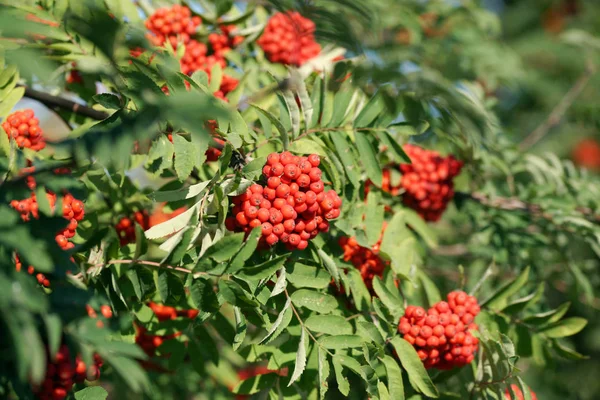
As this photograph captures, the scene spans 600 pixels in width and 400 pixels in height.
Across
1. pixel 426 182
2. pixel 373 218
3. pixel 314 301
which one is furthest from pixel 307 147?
pixel 426 182

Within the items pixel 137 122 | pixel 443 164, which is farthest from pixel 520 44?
pixel 137 122

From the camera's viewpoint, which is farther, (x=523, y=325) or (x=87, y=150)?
(x=523, y=325)

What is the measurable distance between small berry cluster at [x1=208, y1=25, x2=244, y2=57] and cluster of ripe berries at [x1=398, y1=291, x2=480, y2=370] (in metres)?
1.27

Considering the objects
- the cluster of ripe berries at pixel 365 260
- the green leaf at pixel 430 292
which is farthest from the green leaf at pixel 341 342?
the green leaf at pixel 430 292

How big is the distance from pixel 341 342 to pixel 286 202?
436 millimetres

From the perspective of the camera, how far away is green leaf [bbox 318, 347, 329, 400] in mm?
1497

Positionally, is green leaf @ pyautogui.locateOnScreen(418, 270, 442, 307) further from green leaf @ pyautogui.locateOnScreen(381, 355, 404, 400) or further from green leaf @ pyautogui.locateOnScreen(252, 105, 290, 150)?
green leaf @ pyautogui.locateOnScreen(252, 105, 290, 150)

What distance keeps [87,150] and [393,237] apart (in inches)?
45.6

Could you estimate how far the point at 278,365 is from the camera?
1.68 meters

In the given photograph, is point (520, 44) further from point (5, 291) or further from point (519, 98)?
point (5, 291)

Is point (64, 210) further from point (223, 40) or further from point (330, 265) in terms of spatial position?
point (223, 40)

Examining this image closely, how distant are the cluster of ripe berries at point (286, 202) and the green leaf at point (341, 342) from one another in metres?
0.29

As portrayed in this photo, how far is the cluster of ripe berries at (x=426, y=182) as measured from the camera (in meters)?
2.19

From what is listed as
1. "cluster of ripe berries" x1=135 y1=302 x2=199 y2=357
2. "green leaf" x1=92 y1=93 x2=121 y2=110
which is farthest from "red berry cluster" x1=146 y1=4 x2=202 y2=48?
"cluster of ripe berries" x1=135 y1=302 x2=199 y2=357
